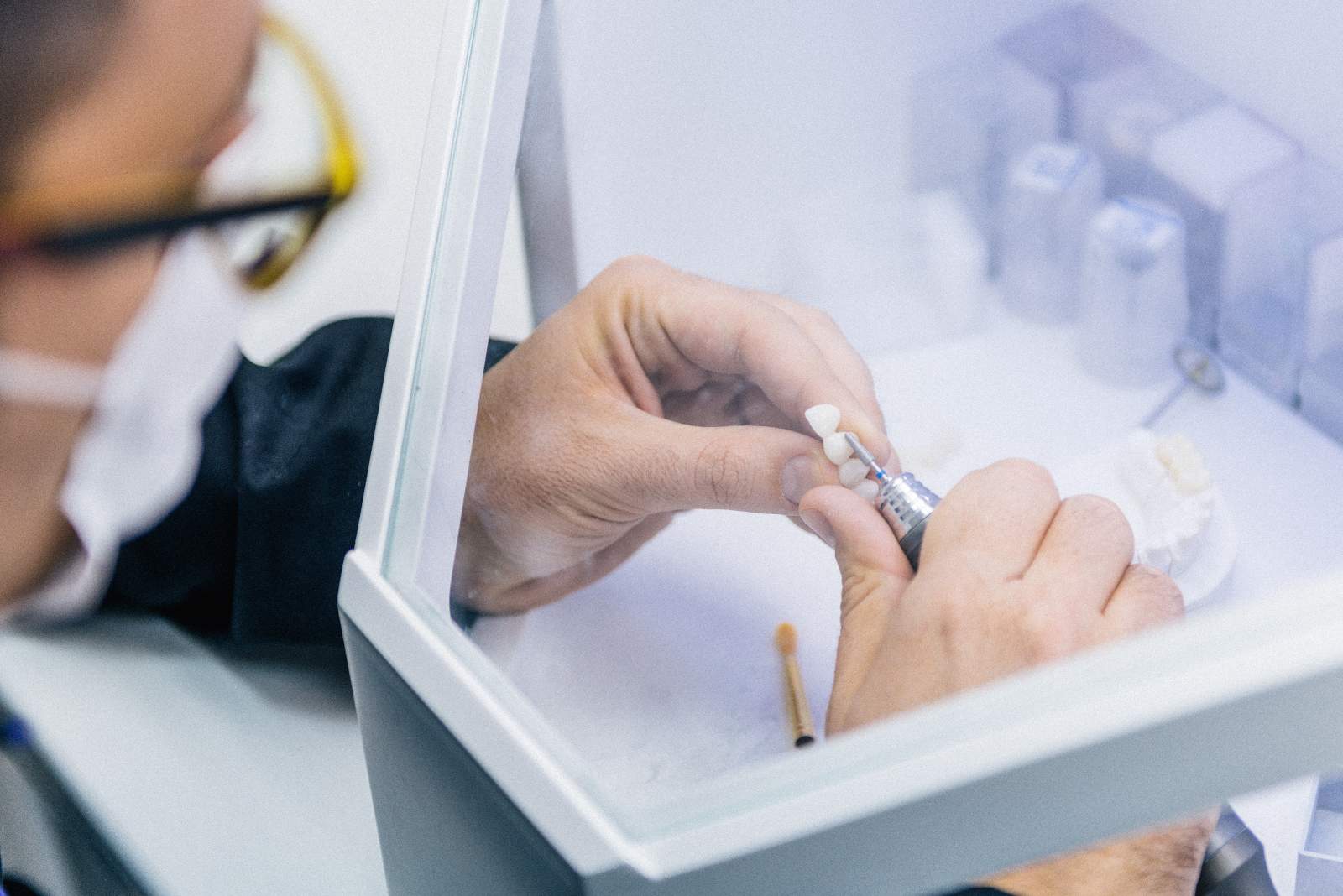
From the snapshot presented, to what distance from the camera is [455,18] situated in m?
0.66

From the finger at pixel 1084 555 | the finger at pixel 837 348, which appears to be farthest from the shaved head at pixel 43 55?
A: the finger at pixel 1084 555

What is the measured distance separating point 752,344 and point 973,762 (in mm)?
327

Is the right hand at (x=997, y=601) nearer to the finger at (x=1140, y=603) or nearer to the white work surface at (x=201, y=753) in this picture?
the finger at (x=1140, y=603)

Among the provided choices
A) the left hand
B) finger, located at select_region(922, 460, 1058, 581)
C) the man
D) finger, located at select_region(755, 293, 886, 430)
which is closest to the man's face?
the man

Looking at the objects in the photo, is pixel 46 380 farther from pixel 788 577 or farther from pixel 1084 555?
pixel 1084 555

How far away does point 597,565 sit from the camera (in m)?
0.72

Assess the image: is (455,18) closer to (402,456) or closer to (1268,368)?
(402,456)

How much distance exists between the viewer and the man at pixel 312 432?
1.66 feet

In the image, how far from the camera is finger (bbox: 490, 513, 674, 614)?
0.69 m

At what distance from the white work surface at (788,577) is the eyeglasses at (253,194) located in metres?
0.26

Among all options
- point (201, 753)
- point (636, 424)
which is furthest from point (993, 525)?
point (201, 753)

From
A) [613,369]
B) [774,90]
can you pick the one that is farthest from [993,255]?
[613,369]

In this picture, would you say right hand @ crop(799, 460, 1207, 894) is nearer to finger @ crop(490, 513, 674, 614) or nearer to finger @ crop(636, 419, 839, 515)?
finger @ crop(636, 419, 839, 515)

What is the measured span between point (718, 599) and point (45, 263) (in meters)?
0.38
